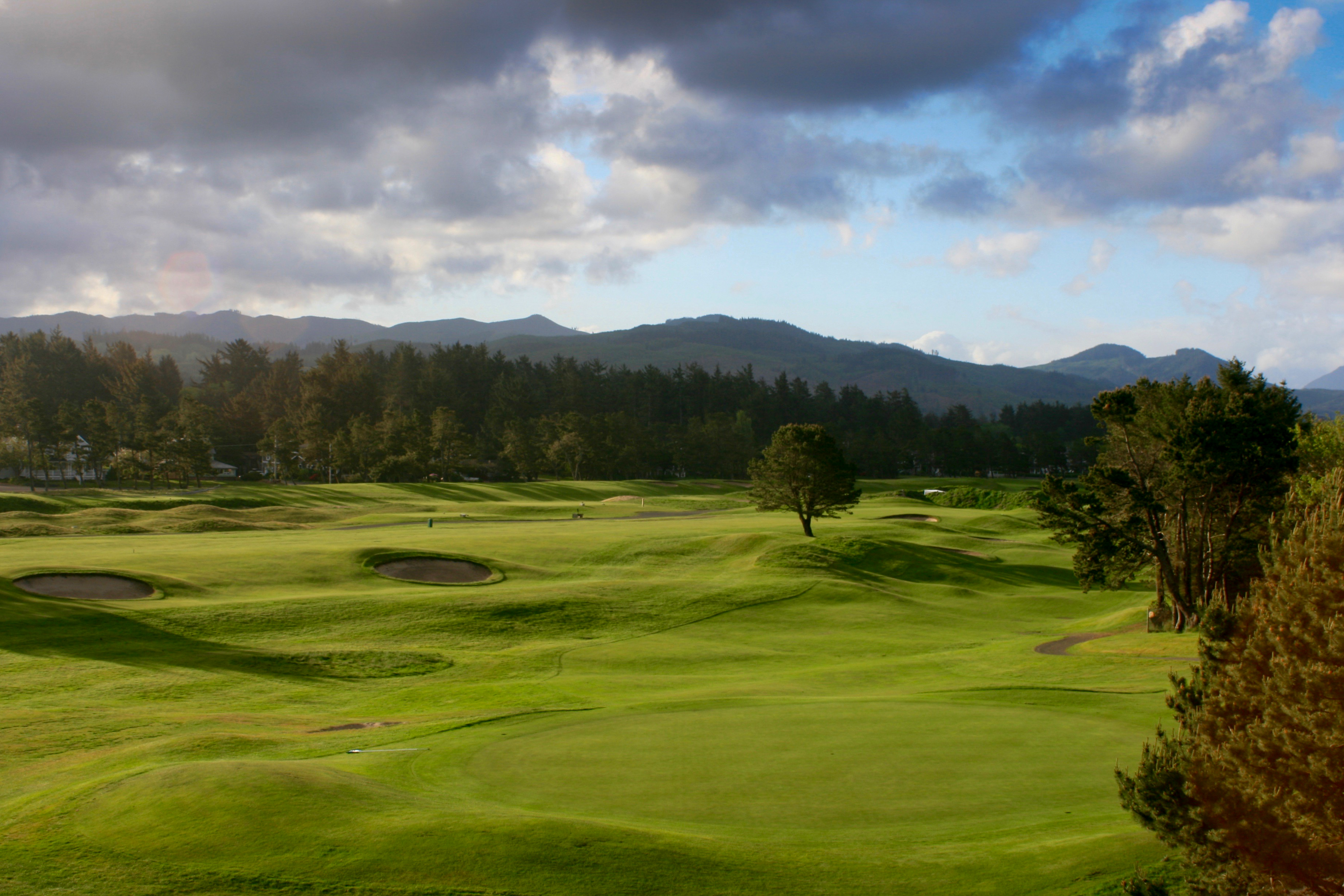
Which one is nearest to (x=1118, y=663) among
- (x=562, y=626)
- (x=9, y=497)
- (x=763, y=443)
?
(x=562, y=626)

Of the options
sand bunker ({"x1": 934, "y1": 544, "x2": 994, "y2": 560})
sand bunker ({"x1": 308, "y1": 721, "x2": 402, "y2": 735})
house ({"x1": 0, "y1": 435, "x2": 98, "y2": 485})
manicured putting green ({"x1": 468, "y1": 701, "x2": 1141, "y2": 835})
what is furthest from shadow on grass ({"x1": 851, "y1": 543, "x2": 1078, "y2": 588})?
house ({"x1": 0, "y1": 435, "x2": 98, "y2": 485})

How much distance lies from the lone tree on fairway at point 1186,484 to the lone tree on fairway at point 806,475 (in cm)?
2100

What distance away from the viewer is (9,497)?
70.8 meters

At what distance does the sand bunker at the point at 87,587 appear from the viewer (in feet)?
95.2

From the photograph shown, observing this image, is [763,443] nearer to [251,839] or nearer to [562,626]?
[562,626]

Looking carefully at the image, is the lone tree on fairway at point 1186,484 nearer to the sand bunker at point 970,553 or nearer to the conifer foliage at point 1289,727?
the sand bunker at point 970,553

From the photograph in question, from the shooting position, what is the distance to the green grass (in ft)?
30.2

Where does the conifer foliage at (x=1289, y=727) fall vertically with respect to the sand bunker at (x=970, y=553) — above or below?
above

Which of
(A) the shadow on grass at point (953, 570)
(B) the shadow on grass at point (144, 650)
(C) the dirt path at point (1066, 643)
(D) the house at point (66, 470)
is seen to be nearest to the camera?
(B) the shadow on grass at point (144, 650)

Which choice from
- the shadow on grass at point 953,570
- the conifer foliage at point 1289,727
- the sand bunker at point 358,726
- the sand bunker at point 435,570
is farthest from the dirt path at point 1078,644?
the sand bunker at point 435,570

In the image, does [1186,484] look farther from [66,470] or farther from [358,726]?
[66,470]

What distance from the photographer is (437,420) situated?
113 metres

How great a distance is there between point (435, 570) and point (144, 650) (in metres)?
15.1

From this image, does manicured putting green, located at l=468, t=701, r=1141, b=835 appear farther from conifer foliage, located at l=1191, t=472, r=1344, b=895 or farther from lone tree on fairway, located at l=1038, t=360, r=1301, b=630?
lone tree on fairway, located at l=1038, t=360, r=1301, b=630
